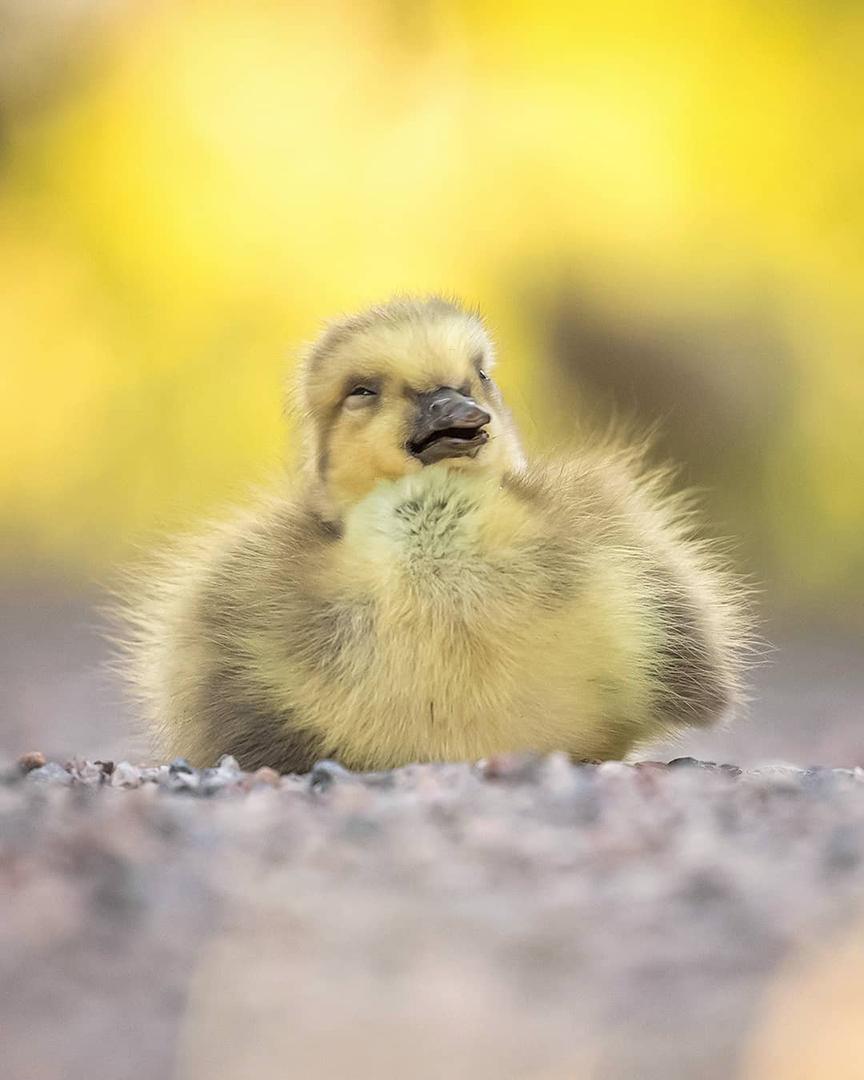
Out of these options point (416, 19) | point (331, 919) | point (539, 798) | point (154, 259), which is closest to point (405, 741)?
point (539, 798)

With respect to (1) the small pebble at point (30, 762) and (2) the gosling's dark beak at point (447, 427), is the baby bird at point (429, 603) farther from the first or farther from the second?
(1) the small pebble at point (30, 762)

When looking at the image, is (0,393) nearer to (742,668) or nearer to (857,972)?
(742,668)

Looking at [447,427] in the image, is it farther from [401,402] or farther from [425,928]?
[425,928]

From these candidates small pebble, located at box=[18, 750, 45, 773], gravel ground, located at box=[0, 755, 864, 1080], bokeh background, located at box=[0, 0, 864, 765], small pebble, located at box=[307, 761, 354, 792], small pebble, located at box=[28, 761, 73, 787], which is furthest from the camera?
bokeh background, located at box=[0, 0, 864, 765]

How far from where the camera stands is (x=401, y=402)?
1.40 meters

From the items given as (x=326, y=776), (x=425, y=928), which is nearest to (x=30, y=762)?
(x=326, y=776)

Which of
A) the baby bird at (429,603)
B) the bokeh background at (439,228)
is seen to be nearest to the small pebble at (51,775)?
the baby bird at (429,603)

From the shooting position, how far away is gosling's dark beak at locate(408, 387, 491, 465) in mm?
1327

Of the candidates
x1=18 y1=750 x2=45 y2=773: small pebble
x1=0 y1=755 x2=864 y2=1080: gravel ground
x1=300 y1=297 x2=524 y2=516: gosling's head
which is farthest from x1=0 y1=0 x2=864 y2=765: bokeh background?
x1=0 y1=755 x2=864 y2=1080: gravel ground

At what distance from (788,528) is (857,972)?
2884 mm

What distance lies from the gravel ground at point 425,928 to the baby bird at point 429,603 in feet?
0.72

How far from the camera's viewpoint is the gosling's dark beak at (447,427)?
1.33 meters

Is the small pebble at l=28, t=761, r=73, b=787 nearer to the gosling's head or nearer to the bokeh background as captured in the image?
the gosling's head

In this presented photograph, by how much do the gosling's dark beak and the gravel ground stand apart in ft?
1.19
